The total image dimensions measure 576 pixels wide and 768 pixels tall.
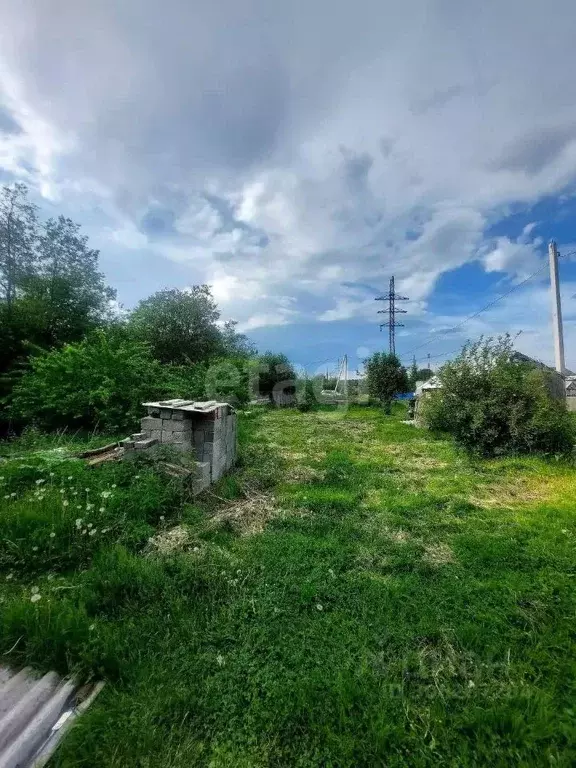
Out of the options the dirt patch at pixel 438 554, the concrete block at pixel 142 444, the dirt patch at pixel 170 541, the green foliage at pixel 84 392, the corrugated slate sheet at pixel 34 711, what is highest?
the green foliage at pixel 84 392

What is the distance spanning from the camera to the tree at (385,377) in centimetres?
1598

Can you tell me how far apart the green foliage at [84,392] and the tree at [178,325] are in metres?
7.83

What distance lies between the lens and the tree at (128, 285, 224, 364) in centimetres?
1590

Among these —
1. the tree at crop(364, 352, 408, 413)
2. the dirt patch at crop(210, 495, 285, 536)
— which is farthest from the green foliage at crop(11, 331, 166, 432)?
the tree at crop(364, 352, 408, 413)

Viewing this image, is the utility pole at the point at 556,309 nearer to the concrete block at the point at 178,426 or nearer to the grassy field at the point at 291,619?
the grassy field at the point at 291,619

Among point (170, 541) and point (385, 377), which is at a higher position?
point (385, 377)

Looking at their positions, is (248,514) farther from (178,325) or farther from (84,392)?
(178,325)

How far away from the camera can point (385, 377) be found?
1602 centimetres

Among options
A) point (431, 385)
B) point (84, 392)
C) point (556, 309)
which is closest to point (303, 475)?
point (84, 392)

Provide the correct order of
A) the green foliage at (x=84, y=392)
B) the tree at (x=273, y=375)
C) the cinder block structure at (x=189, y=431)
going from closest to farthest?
the cinder block structure at (x=189, y=431)
the green foliage at (x=84, y=392)
the tree at (x=273, y=375)

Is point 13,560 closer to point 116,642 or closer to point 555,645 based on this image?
point 116,642

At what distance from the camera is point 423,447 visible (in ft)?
24.6

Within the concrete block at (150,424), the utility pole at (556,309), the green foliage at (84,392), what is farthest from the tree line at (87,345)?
the utility pole at (556,309)

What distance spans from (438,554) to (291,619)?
5.19 feet
